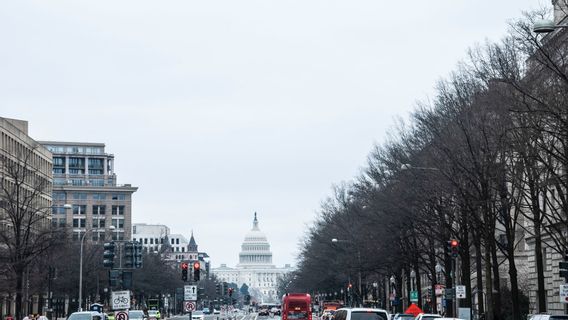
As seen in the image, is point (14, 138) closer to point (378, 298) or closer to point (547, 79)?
point (378, 298)

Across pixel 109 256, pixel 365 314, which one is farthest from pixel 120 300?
pixel 365 314

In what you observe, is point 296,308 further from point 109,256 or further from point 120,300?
point 109,256

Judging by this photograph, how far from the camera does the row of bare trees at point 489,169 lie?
134 ft

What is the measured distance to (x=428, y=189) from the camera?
206 feet

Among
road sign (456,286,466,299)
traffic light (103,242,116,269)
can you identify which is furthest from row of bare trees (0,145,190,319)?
road sign (456,286,466,299)

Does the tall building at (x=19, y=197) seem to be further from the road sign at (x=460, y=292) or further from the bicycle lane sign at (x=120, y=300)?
the road sign at (x=460, y=292)

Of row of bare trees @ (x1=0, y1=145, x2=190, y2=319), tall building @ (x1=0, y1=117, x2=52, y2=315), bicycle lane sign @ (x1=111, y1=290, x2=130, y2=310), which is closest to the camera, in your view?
bicycle lane sign @ (x1=111, y1=290, x2=130, y2=310)

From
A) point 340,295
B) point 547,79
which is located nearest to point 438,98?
point 547,79

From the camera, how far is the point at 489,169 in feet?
167

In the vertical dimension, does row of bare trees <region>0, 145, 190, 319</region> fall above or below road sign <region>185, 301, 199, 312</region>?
above

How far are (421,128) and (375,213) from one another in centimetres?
2246

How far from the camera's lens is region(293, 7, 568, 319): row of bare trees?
40781 mm

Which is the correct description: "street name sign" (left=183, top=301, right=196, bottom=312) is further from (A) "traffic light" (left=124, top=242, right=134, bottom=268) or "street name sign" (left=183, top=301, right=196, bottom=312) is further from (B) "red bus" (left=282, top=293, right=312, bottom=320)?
(B) "red bus" (left=282, top=293, right=312, bottom=320)

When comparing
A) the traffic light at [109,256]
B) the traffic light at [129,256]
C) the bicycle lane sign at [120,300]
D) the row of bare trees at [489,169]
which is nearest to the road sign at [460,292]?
the row of bare trees at [489,169]
